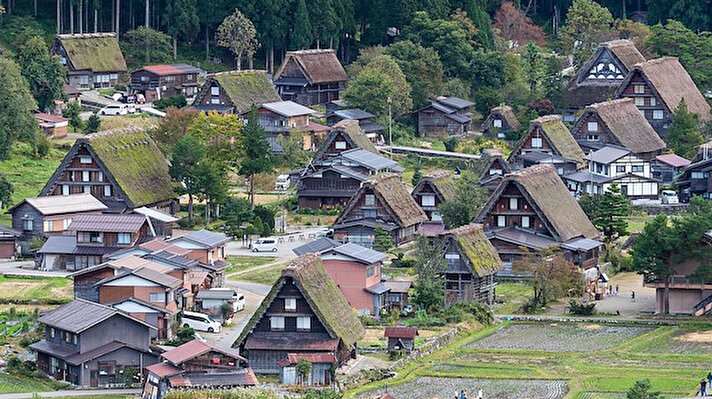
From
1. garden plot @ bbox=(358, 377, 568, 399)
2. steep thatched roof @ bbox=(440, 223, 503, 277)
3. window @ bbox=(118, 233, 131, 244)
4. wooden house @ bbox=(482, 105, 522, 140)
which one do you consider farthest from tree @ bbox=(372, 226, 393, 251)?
wooden house @ bbox=(482, 105, 522, 140)

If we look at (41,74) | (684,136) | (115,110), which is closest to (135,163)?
(41,74)

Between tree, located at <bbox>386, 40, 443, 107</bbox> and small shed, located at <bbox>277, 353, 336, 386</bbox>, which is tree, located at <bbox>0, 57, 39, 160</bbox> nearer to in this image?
tree, located at <bbox>386, 40, 443, 107</bbox>

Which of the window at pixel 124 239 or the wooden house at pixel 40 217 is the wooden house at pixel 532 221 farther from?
the wooden house at pixel 40 217

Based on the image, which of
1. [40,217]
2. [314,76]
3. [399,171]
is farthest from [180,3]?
[40,217]

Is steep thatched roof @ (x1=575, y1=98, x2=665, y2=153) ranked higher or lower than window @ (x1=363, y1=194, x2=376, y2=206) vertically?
higher

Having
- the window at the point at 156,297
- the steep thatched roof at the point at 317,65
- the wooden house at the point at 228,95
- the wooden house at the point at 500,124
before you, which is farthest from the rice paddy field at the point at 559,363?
the steep thatched roof at the point at 317,65

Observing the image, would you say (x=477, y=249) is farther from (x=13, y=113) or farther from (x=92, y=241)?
(x=13, y=113)
